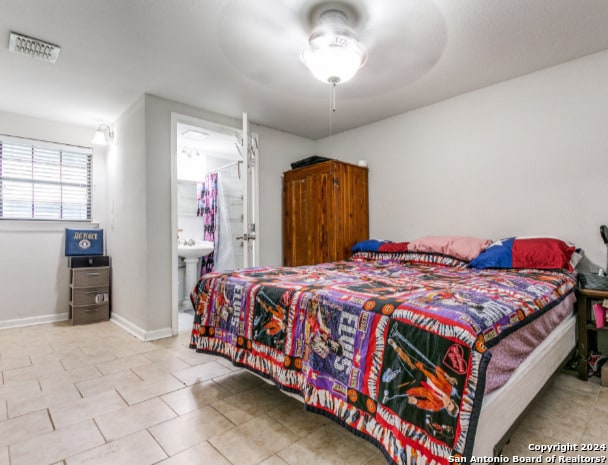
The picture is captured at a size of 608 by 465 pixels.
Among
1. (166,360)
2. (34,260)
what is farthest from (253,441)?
(34,260)

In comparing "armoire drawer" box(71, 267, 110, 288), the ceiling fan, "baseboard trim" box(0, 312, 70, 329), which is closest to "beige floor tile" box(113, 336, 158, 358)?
"armoire drawer" box(71, 267, 110, 288)

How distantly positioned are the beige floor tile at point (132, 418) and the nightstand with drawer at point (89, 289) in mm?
2525

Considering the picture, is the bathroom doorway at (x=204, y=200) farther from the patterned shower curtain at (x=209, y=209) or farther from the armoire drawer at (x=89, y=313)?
the armoire drawer at (x=89, y=313)

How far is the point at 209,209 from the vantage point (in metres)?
5.12

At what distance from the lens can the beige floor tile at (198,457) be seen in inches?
58.4

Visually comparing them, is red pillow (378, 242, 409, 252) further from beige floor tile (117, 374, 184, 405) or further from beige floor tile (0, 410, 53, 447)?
beige floor tile (0, 410, 53, 447)

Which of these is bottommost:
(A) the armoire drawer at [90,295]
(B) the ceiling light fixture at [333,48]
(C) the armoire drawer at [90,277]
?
(A) the armoire drawer at [90,295]

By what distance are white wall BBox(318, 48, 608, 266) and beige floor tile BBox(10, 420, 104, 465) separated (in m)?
3.31

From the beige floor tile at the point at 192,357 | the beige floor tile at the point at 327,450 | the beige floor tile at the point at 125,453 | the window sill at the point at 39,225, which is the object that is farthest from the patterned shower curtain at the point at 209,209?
the beige floor tile at the point at 327,450

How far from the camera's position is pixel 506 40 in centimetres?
242

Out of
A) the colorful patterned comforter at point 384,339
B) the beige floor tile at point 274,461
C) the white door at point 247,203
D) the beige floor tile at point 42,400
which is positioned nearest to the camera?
the colorful patterned comforter at point 384,339

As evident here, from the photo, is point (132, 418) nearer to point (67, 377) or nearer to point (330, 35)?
point (67, 377)

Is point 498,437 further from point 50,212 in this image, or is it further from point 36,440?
point 50,212

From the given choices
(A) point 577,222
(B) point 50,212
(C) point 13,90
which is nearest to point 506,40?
(A) point 577,222
